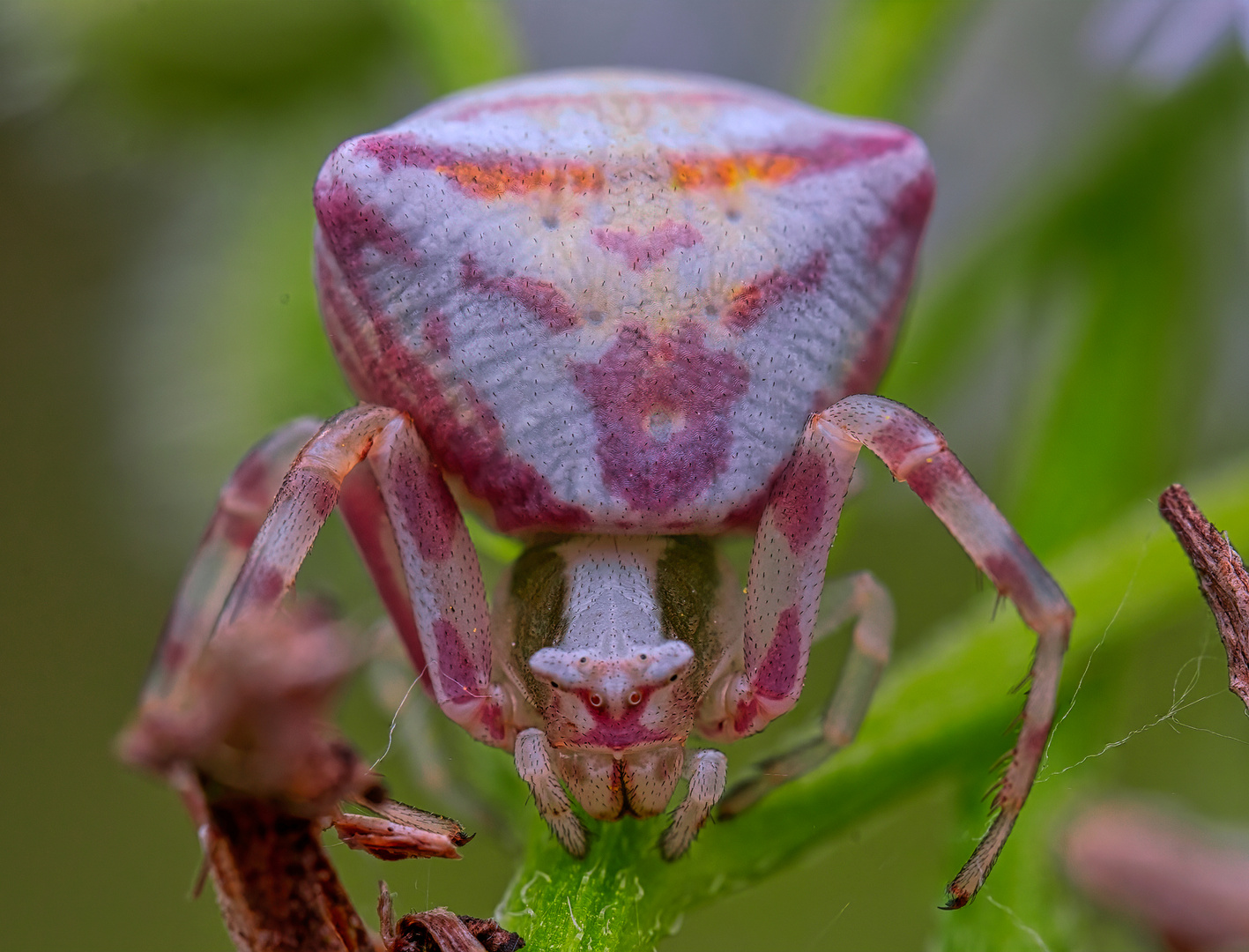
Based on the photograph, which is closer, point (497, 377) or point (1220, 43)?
point (497, 377)

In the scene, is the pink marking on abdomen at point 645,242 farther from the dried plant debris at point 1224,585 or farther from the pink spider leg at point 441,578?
the dried plant debris at point 1224,585

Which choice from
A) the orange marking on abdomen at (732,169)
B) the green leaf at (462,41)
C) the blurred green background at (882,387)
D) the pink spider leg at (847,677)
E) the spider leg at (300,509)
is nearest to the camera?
the spider leg at (300,509)

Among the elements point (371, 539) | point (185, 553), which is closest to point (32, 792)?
point (185, 553)

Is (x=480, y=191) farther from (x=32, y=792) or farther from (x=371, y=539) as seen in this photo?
(x=32, y=792)

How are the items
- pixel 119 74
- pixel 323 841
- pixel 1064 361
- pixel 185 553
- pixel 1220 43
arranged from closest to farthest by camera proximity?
pixel 323 841, pixel 1064 361, pixel 1220 43, pixel 119 74, pixel 185 553

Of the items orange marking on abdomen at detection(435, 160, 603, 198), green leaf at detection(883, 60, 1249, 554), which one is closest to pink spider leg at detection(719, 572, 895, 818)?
orange marking on abdomen at detection(435, 160, 603, 198)

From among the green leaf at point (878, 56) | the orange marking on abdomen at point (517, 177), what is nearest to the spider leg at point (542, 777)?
the orange marking on abdomen at point (517, 177)
